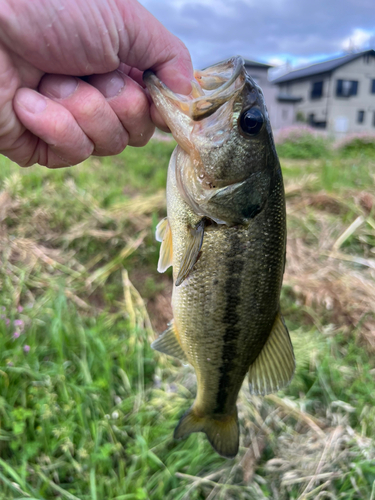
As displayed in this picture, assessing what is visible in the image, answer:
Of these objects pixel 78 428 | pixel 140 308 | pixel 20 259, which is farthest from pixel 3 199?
pixel 78 428

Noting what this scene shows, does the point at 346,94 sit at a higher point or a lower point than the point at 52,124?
higher

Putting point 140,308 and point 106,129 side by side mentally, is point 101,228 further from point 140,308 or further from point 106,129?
point 106,129

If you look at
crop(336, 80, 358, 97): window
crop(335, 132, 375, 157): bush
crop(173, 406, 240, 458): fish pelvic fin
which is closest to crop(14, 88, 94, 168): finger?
crop(173, 406, 240, 458): fish pelvic fin

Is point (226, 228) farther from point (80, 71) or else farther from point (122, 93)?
point (80, 71)

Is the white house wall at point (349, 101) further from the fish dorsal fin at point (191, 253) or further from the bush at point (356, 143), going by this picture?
the fish dorsal fin at point (191, 253)

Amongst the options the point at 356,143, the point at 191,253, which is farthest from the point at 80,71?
the point at 356,143
